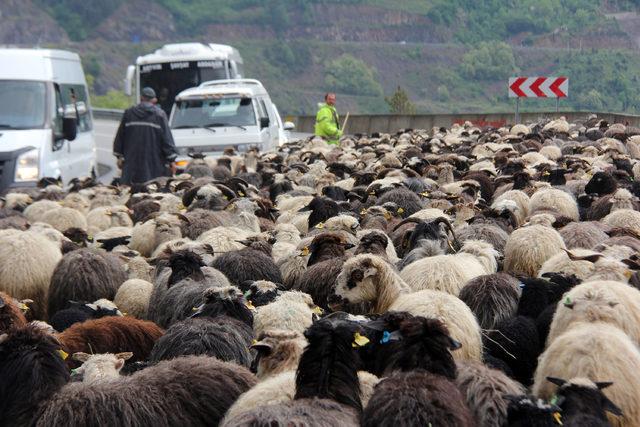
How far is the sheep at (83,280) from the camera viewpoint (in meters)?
8.81

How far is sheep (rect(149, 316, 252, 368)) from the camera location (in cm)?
641

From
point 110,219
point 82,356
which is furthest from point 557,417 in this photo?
point 110,219

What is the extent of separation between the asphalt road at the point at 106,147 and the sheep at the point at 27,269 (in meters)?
16.7

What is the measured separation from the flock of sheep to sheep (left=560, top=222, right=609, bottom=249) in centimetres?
2

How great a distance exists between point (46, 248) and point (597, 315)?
5.13 meters

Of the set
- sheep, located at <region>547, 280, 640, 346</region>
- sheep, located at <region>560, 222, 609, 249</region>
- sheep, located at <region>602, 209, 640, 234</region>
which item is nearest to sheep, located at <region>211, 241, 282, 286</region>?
sheep, located at <region>560, 222, 609, 249</region>

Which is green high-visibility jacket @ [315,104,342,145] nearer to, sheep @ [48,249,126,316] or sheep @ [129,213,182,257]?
sheep @ [129,213,182,257]

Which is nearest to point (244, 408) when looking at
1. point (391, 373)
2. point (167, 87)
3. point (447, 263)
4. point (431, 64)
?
point (391, 373)

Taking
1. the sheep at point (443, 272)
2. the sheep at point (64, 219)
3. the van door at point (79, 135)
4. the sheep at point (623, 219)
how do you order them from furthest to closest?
the van door at point (79, 135) < the sheep at point (64, 219) < the sheep at point (623, 219) < the sheep at point (443, 272)

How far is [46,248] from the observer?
9.59 metres

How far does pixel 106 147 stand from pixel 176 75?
28.9 feet

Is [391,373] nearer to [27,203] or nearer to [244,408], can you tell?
[244,408]

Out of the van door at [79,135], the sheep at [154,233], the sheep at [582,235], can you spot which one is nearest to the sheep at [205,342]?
the sheep at [582,235]

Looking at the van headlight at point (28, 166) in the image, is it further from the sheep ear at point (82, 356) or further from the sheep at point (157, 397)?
the sheep at point (157, 397)
